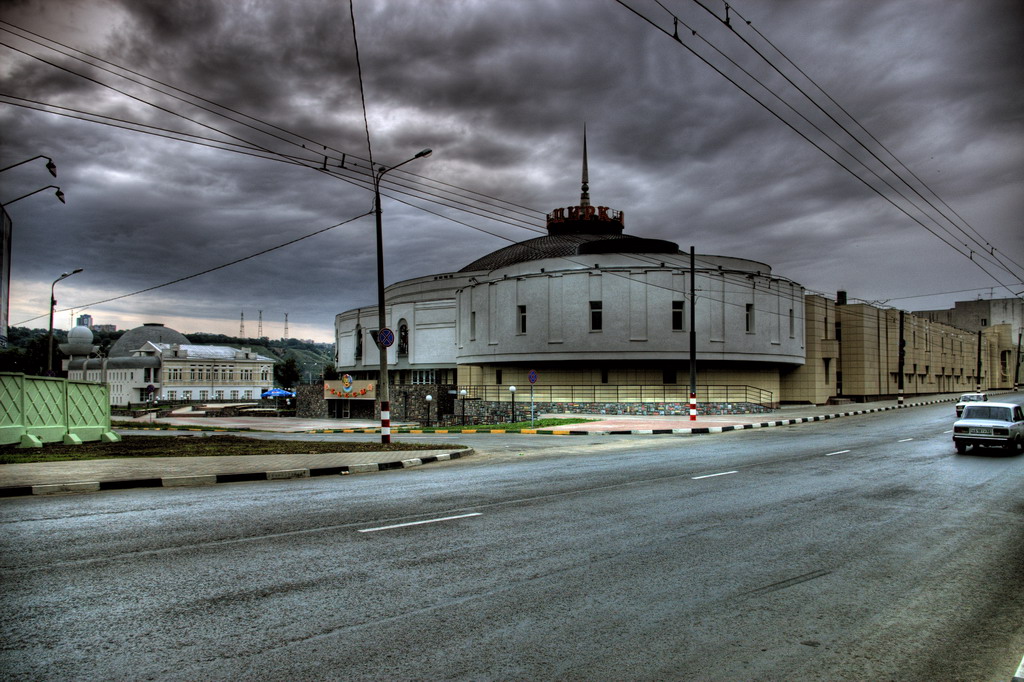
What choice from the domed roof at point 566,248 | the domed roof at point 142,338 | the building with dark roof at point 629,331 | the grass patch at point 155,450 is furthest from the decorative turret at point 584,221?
the domed roof at point 142,338

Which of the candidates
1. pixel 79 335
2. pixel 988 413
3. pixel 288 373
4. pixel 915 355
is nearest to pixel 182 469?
pixel 988 413

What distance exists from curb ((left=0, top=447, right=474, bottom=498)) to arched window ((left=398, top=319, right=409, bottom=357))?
1879 inches

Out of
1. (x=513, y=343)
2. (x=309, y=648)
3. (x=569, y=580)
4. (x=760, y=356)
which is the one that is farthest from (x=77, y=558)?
(x=760, y=356)

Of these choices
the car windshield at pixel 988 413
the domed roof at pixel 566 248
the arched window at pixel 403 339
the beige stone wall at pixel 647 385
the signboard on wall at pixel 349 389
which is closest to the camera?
the car windshield at pixel 988 413

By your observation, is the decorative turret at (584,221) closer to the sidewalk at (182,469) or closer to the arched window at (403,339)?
the arched window at (403,339)

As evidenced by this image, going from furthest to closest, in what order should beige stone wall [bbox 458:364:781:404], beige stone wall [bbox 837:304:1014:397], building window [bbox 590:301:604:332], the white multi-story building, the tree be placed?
the tree → the white multi-story building → beige stone wall [bbox 837:304:1014:397] → building window [bbox 590:301:604:332] → beige stone wall [bbox 458:364:781:404]

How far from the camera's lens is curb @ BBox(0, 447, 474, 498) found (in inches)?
413

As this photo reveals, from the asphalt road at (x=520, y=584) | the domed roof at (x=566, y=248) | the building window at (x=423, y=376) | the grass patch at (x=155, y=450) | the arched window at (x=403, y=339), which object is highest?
the domed roof at (x=566, y=248)

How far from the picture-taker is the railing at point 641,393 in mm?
42281

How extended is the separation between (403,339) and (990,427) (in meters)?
52.4

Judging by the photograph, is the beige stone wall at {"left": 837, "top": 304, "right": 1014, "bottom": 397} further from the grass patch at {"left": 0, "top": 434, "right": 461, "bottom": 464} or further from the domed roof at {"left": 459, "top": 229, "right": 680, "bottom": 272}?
the grass patch at {"left": 0, "top": 434, "right": 461, "bottom": 464}

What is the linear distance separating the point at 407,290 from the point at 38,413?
166 ft

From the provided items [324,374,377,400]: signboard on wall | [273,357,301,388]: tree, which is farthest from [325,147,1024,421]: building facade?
[273,357,301,388]: tree

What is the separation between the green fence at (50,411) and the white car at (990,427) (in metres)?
24.2
